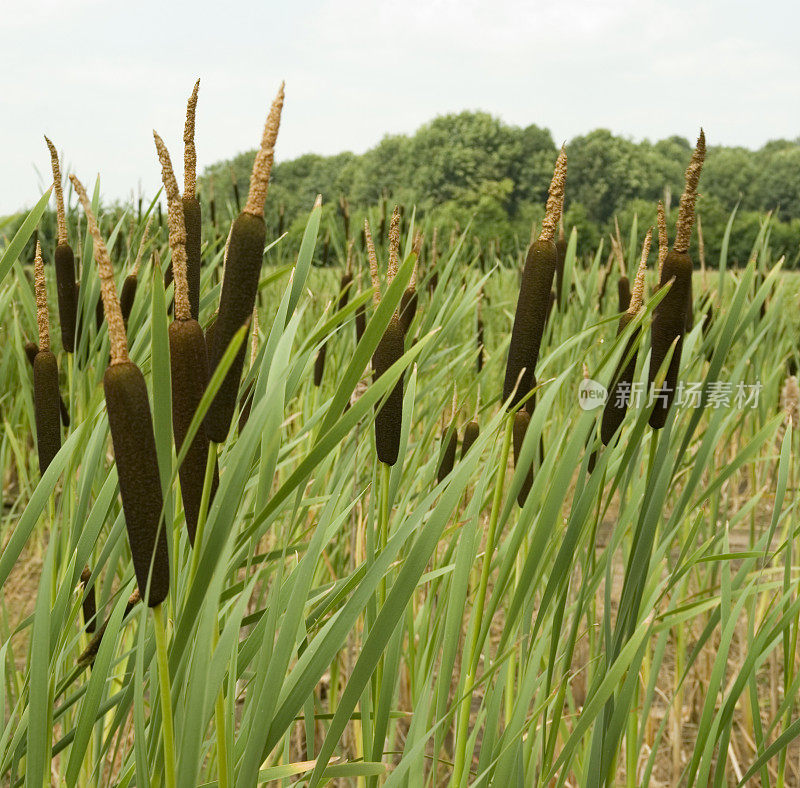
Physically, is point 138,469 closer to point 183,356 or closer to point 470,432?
point 183,356

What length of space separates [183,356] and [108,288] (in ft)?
0.22

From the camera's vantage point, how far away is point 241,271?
1.33 feet

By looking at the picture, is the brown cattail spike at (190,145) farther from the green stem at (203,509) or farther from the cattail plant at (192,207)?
the green stem at (203,509)

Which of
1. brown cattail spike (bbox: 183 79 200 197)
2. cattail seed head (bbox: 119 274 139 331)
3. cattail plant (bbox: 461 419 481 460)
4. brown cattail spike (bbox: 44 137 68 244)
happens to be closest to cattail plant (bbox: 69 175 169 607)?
brown cattail spike (bbox: 183 79 200 197)

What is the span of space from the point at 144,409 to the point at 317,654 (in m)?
0.23

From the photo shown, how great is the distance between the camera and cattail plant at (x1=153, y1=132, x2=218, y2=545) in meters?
0.42

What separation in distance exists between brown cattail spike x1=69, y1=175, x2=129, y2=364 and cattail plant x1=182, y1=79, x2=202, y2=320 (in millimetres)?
99

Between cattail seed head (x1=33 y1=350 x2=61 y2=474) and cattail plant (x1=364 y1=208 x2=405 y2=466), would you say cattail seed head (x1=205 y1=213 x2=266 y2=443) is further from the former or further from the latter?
cattail seed head (x1=33 y1=350 x2=61 y2=474)

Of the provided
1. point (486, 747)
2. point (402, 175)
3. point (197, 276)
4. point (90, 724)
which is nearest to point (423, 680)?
point (486, 747)

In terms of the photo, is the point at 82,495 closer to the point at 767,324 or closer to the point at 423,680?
the point at 423,680

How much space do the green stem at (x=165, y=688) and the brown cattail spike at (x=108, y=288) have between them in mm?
146

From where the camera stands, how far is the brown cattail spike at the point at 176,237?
0.41 meters

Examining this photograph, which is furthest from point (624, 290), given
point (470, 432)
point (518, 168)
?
point (518, 168)

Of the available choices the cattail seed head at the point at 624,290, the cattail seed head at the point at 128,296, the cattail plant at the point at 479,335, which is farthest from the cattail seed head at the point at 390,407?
the cattail plant at the point at 479,335
